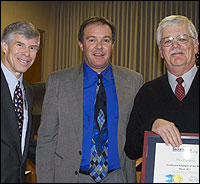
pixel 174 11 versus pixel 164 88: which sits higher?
pixel 174 11

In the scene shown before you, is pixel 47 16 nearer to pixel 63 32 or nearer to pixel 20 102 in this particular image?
pixel 63 32

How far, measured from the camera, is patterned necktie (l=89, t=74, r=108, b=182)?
76.7 inches

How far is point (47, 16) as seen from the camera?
23.6 ft

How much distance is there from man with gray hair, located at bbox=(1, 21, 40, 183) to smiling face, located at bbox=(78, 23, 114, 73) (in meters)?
0.39

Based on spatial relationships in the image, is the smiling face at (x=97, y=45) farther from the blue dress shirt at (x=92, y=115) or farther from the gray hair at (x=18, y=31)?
the gray hair at (x=18, y=31)

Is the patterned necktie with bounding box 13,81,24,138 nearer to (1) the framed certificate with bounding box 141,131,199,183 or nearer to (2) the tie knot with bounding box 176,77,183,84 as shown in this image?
(1) the framed certificate with bounding box 141,131,199,183

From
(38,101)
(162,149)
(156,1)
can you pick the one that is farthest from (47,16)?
(162,149)

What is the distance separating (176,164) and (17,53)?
4.08ft

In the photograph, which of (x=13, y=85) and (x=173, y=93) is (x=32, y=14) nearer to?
A: (x=13, y=85)

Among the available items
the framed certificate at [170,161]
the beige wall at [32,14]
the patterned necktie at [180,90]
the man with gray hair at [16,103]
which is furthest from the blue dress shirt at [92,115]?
the beige wall at [32,14]

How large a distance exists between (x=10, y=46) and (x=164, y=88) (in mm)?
1055

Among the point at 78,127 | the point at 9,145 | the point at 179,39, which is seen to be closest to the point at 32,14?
the point at 78,127

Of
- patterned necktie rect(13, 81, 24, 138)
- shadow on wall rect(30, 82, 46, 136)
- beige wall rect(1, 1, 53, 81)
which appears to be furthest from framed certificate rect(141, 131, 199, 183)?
beige wall rect(1, 1, 53, 81)

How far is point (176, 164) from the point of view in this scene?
4.30ft
